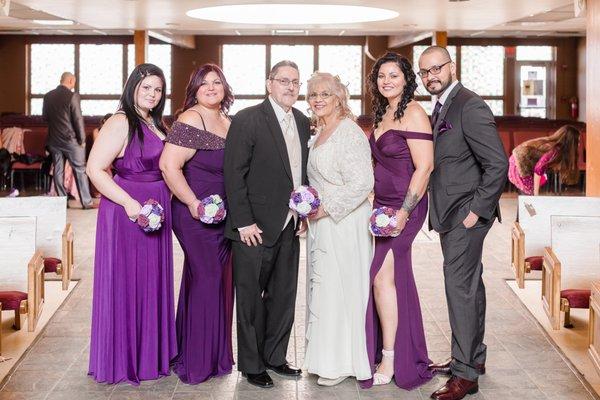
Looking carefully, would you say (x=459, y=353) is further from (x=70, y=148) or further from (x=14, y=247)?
(x=70, y=148)

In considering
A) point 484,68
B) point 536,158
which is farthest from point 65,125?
point 484,68

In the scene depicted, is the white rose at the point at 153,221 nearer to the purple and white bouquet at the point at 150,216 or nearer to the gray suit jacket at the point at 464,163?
the purple and white bouquet at the point at 150,216

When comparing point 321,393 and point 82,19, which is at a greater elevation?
point 82,19

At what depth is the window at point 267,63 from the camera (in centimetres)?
2069

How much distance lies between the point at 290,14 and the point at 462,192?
1057 centimetres

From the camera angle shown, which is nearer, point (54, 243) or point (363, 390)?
point (363, 390)

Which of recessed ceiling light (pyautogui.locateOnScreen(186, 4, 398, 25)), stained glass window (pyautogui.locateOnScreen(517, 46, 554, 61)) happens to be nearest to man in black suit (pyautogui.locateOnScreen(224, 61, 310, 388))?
recessed ceiling light (pyautogui.locateOnScreen(186, 4, 398, 25))

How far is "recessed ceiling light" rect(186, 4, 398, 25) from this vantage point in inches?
506

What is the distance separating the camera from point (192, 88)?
465 centimetres

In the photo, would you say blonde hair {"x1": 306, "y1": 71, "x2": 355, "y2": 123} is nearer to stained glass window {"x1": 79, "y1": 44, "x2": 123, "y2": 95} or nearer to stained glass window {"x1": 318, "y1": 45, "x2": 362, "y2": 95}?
stained glass window {"x1": 318, "y1": 45, "x2": 362, "y2": 95}

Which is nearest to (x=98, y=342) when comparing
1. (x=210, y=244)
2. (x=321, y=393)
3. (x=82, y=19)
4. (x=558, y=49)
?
(x=210, y=244)

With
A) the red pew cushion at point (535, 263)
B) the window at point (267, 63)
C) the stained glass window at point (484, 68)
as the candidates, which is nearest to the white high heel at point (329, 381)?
the red pew cushion at point (535, 263)

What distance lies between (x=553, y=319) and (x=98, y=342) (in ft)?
9.37

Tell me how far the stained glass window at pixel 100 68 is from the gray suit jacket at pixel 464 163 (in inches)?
660
